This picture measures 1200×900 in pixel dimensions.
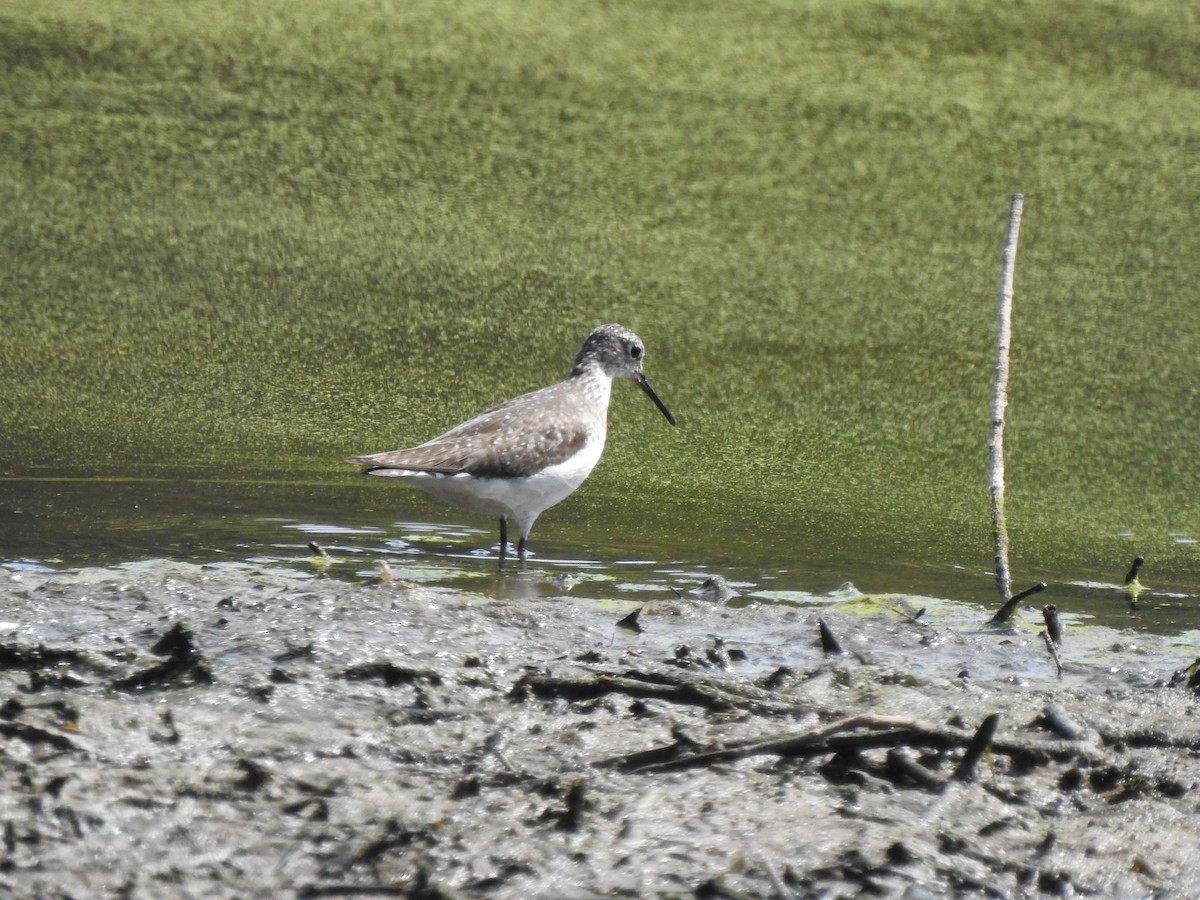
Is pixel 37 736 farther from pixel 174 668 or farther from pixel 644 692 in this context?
pixel 644 692

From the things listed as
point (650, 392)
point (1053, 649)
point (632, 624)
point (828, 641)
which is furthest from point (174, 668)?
point (650, 392)

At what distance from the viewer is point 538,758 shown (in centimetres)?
241

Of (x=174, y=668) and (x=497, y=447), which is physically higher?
(x=497, y=447)

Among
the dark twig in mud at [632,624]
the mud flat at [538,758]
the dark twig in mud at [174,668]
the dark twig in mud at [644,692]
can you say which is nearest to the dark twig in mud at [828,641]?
the mud flat at [538,758]

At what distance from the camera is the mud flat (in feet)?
6.76

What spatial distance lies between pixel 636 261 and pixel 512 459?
2.34 m

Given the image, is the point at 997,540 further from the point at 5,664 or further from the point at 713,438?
the point at 5,664

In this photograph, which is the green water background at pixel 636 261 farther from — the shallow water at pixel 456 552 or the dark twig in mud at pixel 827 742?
the dark twig in mud at pixel 827 742

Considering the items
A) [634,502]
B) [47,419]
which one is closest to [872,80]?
[634,502]

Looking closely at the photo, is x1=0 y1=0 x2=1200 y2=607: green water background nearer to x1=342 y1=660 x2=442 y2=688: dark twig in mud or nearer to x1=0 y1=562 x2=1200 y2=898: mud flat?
x1=0 y1=562 x2=1200 y2=898: mud flat

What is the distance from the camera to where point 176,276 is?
241 inches

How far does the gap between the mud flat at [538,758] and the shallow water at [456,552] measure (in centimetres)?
57

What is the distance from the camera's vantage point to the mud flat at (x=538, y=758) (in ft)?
6.76

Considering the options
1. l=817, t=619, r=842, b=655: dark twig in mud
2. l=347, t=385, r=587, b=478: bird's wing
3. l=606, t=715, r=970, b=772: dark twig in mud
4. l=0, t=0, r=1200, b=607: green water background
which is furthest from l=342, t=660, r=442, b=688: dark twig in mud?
l=347, t=385, r=587, b=478: bird's wing
